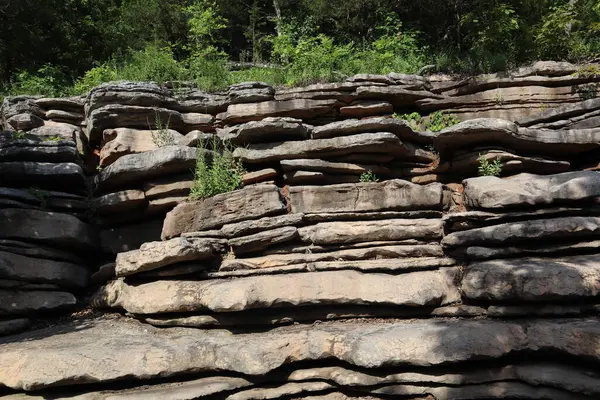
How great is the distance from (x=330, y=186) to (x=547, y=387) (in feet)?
12.8

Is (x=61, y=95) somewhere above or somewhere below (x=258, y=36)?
below

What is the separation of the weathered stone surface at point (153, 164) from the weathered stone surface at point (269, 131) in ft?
2.79

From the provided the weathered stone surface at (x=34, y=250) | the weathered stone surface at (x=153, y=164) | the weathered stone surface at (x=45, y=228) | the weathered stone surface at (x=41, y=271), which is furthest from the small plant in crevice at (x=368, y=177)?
the weathered stone surface at (x=34, y=250)

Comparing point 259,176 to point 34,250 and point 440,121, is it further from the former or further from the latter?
point 440,121

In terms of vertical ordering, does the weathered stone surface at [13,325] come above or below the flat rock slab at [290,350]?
below

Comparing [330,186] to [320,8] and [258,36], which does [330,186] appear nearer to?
[320,8]

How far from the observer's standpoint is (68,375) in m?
4.52

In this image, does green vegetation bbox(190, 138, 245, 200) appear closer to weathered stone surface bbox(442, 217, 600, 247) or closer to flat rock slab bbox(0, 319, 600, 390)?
flat rock slab bbox(0, 319, 600, 390)

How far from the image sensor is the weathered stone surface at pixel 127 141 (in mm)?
8219

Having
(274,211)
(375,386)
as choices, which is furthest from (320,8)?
(375,386)

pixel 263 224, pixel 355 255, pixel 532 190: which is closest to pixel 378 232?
pixel 355 255

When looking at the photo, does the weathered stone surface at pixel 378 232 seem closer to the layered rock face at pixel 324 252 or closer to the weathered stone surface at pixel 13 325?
the layered rock face at pixel 324 252

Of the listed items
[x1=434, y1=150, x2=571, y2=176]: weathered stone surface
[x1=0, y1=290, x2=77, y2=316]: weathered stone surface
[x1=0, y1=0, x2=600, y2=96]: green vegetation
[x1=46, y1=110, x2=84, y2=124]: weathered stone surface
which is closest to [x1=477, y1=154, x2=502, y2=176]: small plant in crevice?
[x1=434, y1=150, x2=571, y2=176]: weathered stone surface

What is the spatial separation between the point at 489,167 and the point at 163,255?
16.7ft
